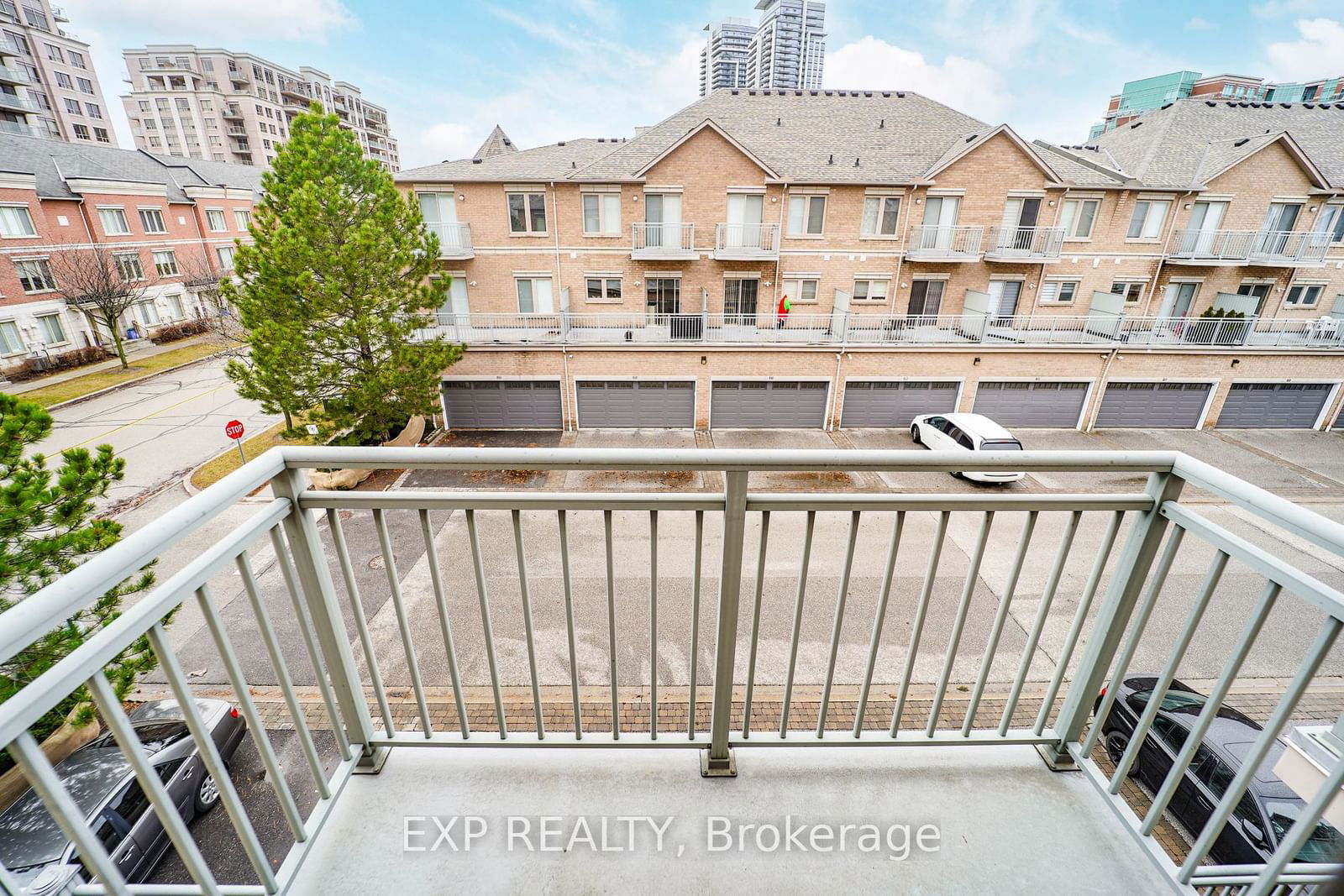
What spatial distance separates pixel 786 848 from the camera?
189cm

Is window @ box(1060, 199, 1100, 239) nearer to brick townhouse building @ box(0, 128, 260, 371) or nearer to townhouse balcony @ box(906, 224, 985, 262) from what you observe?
townhouse balcony @ box(906, 224, 985, 262)

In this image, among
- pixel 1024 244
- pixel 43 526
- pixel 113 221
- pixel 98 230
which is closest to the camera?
pixel 43 526

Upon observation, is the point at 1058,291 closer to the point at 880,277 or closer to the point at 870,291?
the point at 880,277

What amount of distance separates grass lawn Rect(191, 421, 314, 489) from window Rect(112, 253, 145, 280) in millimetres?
14801

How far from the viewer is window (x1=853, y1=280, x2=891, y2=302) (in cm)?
1678

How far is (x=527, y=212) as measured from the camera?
15883 mm

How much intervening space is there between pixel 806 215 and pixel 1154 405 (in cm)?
1170

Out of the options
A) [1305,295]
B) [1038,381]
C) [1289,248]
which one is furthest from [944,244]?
[1305,295]

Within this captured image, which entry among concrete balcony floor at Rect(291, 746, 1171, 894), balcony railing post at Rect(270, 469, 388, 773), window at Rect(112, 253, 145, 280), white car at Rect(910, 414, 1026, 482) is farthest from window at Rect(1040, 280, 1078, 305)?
window at Rect(112, 253, 145, 280)

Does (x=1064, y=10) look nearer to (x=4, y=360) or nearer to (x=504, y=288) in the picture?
(x=504, y=288)

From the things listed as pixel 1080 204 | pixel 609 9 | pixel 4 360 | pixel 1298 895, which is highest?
pixel 609 9

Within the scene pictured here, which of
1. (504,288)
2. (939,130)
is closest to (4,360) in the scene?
(504,288)

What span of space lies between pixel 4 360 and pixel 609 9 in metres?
44.4

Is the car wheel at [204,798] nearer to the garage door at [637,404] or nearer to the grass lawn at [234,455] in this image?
the grass lawn at [234,455]
